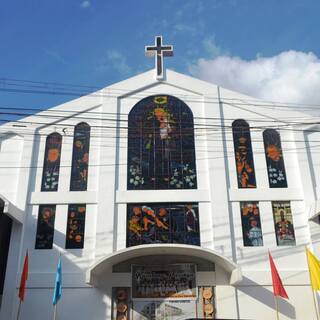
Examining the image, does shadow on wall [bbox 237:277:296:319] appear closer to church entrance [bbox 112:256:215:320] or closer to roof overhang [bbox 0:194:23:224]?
church entrance [bbox 112:256:215:320]

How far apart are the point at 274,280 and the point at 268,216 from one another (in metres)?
2.44

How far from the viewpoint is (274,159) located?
47.7ft

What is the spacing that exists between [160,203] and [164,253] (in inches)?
72.0

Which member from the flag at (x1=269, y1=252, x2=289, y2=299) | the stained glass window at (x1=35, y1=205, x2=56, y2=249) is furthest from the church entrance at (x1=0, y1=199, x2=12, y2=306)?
the flag at (x1=269, y1=252, x2=289, y2=299)

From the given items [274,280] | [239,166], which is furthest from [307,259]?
[239,166]

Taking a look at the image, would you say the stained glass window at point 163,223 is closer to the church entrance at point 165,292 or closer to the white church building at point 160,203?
the white church building at point 160,203

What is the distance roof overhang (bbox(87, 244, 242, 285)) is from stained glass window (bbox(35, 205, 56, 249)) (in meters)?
2.17

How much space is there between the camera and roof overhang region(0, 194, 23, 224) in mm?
12375

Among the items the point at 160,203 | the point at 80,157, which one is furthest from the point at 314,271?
A: the point at 80,157

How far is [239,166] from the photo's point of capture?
14383 mm

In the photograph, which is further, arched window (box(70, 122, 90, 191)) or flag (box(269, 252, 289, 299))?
arched window (box(70, 122, 90, 191))

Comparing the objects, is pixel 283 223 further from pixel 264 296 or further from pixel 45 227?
pixel 45 227

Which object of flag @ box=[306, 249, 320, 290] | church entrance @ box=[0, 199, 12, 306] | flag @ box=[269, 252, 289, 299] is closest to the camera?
flag @ box=[306, 249, 320, 290]

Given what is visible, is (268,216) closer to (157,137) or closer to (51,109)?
(157,137)
